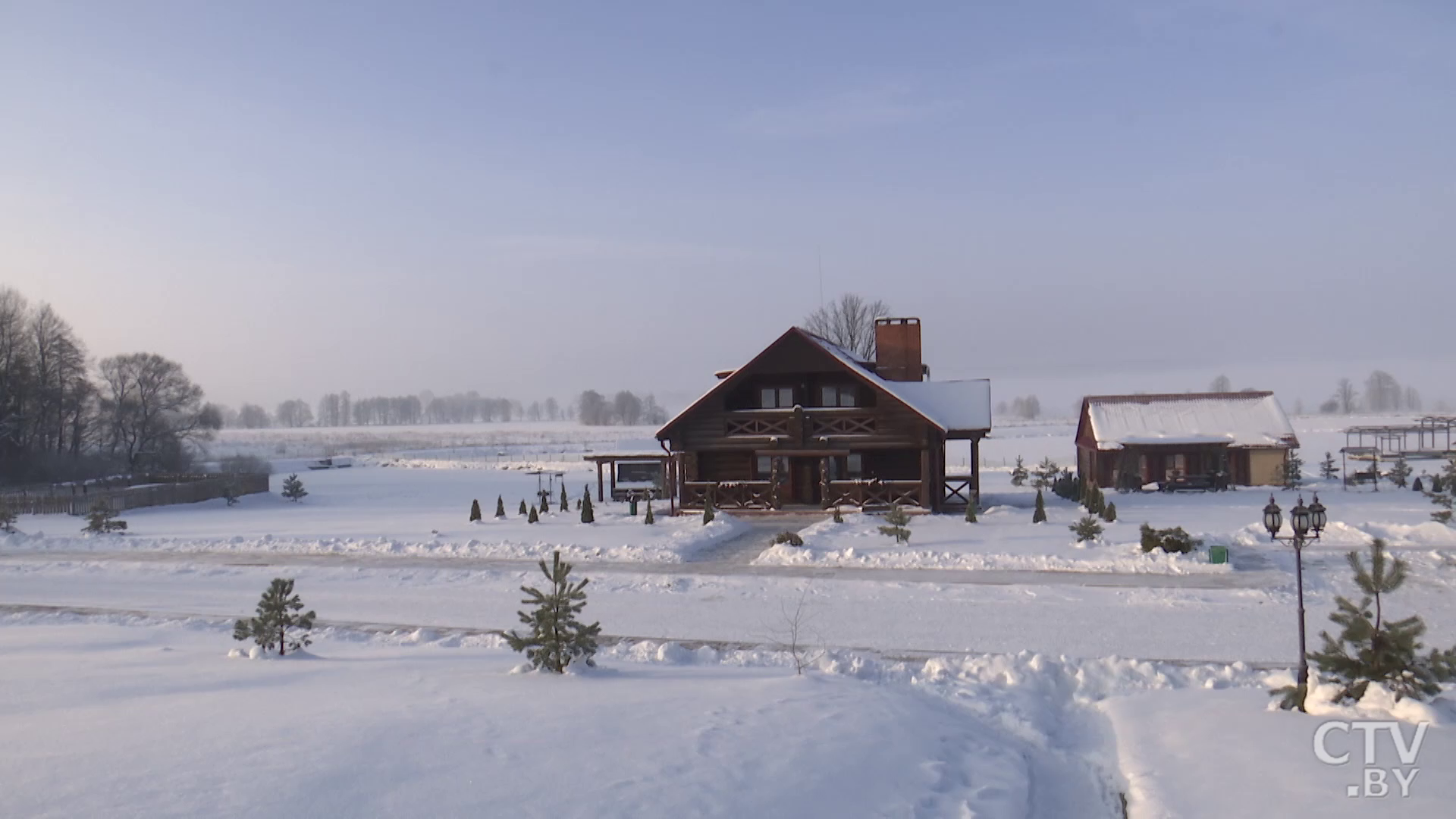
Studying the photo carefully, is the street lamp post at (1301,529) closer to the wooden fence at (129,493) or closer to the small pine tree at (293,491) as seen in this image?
the wooden fence at (129,493)

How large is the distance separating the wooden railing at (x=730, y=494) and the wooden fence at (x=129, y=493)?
19114 mm

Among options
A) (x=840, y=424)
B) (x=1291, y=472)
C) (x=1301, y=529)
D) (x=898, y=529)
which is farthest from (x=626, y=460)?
(x=1301, y=529)

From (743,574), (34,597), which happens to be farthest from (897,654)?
(34,597)

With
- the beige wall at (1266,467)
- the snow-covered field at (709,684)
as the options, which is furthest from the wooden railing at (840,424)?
the beige wall at (1266,467)

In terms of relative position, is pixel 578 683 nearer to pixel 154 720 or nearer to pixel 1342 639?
pixel 154 720

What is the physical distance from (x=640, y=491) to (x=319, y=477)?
3607cm

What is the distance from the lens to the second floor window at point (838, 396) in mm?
31266

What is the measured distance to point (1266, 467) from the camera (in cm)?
3916

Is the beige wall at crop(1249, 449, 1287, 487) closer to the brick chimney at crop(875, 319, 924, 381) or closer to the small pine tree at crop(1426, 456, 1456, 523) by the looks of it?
the small pine tree at crop(1426, 456, 1456, 523)

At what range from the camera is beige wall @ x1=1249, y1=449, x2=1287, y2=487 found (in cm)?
3881

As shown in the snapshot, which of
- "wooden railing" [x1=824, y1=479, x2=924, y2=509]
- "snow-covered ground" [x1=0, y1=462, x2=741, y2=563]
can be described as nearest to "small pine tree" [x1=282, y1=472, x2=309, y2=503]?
"snow-covered ground" [x1=0, y1=462, x2=741, y2=563]

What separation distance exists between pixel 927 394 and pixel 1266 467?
17.1 metres

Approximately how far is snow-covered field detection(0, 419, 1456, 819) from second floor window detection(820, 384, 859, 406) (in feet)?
27.5

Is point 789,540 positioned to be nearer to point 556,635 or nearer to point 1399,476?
point 556,635
